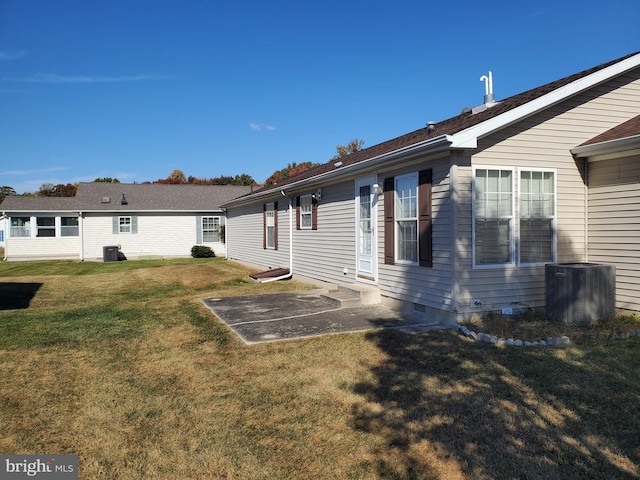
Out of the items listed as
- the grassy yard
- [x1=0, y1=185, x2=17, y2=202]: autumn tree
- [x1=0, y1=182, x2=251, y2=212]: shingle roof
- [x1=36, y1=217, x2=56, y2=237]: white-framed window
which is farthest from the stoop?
[x1=0, y1=185, x2=17, y2=202]: autumn tree

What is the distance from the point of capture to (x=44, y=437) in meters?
3.71

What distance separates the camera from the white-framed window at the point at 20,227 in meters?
25.6

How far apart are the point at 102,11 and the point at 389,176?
323 inches

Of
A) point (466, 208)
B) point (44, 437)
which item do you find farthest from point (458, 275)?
point (44, 437)

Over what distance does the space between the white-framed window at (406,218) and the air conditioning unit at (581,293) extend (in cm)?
226

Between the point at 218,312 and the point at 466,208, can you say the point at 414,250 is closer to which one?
the point at 466,208

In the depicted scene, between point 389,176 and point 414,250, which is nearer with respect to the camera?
point 414,250

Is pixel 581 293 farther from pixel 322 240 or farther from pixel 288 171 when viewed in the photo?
pixel 288 171

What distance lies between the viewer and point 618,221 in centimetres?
757

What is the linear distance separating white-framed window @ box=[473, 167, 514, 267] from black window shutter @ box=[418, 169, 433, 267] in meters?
0.71

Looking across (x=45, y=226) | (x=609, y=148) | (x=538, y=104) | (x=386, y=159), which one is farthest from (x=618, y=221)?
(x=45, y=226)

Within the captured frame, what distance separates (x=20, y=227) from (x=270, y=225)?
59.0 ft

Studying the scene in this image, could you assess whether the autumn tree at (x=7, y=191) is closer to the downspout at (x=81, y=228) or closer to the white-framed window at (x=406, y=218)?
the downspout at (x=81, y=228)

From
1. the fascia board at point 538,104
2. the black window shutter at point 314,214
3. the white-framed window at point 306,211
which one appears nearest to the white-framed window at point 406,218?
the fascia board at point 538,104
